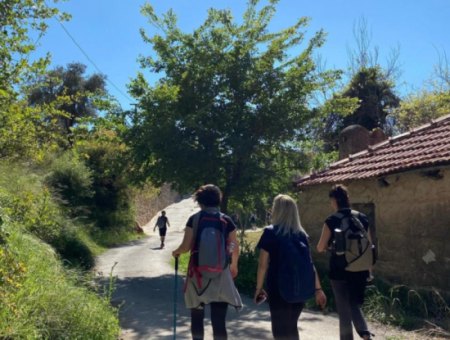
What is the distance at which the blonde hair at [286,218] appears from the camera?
4.61 meters

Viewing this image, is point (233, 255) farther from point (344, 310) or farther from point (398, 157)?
point (398, 157)

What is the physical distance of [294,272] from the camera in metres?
4.40

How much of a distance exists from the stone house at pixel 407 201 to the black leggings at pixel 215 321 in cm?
453

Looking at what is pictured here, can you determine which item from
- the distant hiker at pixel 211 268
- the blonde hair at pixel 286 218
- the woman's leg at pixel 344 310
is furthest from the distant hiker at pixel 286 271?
the woman's leg at pixel 344 310

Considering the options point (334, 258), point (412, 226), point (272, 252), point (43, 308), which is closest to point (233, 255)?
point (272, 252)

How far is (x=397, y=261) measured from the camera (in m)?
8.57

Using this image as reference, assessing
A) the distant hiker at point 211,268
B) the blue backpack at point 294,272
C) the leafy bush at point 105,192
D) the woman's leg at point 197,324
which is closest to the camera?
the blue backpack at point 294,272

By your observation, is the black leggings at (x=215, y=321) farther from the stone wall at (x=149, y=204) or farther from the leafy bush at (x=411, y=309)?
the stone wall at (x=149, y=204)

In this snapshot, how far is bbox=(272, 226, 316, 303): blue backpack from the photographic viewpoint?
14.4 ft

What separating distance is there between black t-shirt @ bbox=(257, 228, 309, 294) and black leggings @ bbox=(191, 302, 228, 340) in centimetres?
53

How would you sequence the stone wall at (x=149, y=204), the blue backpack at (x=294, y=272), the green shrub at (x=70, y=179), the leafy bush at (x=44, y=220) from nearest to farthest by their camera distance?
the blue backpack at (x=294, y=272)
the leafy bush at (x=44, y=220)
the green shrub at (x=70, y=179)
the stone wall at (x=149, y=204)

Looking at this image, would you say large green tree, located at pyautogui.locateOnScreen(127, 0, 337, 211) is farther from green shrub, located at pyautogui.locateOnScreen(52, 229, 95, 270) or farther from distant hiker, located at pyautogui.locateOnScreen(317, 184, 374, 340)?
distant hiker, located at pyautogui.locateOnScreen(317, 184, 374, 340)

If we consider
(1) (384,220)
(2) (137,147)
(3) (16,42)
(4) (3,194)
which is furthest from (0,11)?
(1) (384,220)

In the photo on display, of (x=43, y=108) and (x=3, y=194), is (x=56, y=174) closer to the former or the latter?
(x=43, y=108)
